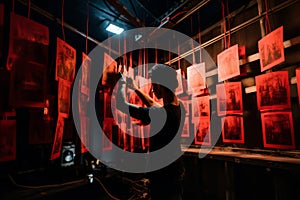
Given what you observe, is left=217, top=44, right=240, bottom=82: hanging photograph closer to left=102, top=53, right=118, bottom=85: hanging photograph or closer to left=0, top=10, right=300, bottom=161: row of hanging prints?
left=0, top=10, right=300, bottom=161: row of hanging prints

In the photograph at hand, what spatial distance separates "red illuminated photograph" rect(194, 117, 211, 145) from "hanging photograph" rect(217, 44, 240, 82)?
Result: 0.81 metres

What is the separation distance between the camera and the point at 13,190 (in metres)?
2.13

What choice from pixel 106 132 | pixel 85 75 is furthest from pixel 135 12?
pixel 106 132

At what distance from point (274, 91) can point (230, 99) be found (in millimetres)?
554

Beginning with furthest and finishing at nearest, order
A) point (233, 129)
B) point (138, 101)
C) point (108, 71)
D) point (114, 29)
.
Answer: point (114, 29) < point (138, 101) < point (233, 129) < point (108, 71)

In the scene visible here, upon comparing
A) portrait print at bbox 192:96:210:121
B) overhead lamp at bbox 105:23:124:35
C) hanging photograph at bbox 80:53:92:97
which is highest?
overhead lamp at bbox 105:23:124:35

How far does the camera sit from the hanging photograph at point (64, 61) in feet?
5.35

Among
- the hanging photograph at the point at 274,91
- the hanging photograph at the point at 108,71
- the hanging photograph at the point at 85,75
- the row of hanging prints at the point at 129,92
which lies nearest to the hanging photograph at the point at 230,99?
the row of hanging prints at the point at 129,92

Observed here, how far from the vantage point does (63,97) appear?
1675 mm

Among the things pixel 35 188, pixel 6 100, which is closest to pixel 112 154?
pixel 35 188

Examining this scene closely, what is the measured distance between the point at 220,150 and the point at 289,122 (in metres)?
1.39

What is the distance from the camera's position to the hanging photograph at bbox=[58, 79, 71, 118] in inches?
64.7

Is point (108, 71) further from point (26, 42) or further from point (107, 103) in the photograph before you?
point (26, 42)

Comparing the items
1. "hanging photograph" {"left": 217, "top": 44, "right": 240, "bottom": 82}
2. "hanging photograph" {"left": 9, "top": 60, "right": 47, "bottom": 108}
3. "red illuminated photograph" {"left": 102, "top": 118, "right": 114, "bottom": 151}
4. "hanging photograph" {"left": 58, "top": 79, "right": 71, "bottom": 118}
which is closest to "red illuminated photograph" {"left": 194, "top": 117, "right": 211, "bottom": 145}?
"hanging photograph" {"left": 217, "top": 44, "right": 240, "bottom": 82}
